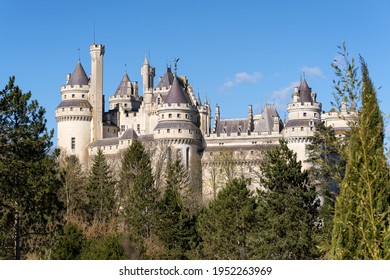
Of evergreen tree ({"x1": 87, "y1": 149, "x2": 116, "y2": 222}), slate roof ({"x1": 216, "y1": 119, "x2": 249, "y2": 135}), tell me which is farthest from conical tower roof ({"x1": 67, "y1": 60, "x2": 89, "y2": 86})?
evergreen tree ({"x1": 87, "y1": 149, "x2": 116, "y2": 222})

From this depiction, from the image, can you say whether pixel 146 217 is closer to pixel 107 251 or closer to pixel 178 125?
pixel 107 251

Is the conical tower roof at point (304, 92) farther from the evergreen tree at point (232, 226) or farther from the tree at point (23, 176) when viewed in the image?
the tree at point (23, 176)

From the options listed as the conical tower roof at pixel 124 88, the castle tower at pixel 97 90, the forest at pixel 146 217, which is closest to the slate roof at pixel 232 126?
the castle tower at pixel 97 90

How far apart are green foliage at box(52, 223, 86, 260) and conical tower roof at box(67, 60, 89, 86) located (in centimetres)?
5011

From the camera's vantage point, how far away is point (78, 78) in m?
82.0

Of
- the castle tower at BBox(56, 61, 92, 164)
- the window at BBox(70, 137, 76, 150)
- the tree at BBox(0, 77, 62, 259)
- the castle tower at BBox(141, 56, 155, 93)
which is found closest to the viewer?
the tree at BBox(0, 77, 62, 259)

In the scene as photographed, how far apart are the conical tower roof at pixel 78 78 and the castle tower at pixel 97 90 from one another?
3.37 ft

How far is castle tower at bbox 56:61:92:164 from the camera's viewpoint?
78.3 m

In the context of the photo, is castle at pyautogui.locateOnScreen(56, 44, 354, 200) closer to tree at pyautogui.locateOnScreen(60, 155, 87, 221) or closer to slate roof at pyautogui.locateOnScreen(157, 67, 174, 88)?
slate roof at pyautogui.locateOnScreen(157, 67, 174, 88)

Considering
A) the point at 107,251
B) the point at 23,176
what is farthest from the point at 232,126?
the point at 23,176

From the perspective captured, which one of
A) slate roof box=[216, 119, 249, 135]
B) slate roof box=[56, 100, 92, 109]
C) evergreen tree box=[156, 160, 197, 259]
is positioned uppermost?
slate roof box=[56, 100, 92, 109]

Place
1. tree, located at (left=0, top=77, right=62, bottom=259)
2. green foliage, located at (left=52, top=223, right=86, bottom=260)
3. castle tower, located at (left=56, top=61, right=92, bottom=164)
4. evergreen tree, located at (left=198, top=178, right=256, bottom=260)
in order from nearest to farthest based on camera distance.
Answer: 1. tree, located at (left=0, top=77, right=62, bottom=259)
2. green foliage, located at (left=52, top=223, right=86, bottom=260)
3. evergreen tree, located at (left=198, top=178, right=256, bottom=260)
4. castle tower, located at (left=56, top=61, right=92, bottom=164)

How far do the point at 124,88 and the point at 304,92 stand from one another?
25.2 metres
